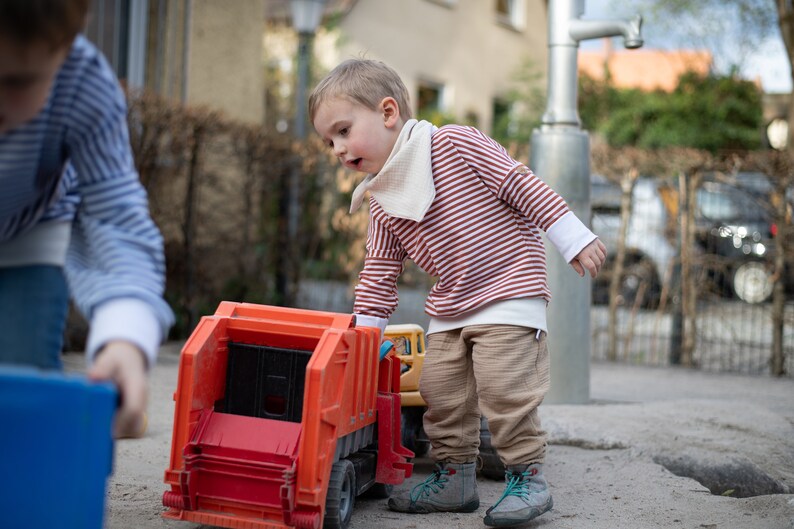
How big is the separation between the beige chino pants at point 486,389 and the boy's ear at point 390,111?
75 cm

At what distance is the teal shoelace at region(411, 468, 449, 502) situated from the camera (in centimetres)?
338

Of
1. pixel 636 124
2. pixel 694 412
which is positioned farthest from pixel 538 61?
pixel 694 412

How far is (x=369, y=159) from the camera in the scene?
3.29 metres

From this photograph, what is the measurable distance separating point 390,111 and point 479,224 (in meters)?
0.49

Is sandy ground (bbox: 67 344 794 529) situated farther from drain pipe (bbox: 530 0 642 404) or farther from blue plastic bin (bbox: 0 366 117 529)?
blue plastic bin (bbox: 0 366 117 529)

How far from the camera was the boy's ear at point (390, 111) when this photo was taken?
327 cm

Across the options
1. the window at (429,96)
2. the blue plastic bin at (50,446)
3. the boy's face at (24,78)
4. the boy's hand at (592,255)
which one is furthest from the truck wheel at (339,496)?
the window at (429,96)

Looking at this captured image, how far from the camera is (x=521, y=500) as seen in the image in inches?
125

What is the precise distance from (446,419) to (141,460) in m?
1.34

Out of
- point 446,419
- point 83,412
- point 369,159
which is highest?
point 369,159

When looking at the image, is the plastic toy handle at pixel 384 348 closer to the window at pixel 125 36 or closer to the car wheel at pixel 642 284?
the car wheel at pixel 642 284

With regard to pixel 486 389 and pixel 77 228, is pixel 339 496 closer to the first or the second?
pixel 486 389

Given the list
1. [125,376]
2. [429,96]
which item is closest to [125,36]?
[125,376]

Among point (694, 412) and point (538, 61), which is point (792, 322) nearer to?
point (694, 412)
